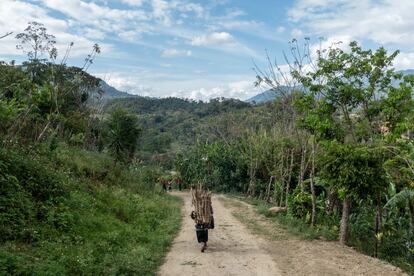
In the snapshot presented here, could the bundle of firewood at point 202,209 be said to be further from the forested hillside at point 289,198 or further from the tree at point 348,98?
the tree at point 348,98

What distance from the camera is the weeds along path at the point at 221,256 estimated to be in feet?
29.9

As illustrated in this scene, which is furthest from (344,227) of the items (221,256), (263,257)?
(221,256)

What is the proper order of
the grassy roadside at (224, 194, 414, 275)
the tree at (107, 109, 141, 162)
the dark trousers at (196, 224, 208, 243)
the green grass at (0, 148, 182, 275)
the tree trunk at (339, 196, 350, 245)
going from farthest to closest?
the tree at (107, 109, 141, 162) < the grassy roadside at (224, 194, 414, 275) < the tree trunk at (339, 196, 350, 245) < the dark trousers at (196, 224, 208, 243) < the green grass at (0, 148, 182, 275)

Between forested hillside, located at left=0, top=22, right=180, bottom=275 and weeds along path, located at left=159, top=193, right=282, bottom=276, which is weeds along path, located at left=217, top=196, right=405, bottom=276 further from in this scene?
forested hillside, located at left=0, top=22, right=180, bottom=275

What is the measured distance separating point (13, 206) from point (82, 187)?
5.33 meters

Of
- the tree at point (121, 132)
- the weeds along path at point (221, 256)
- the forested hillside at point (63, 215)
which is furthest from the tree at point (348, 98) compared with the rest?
the tree at point (121, 132)

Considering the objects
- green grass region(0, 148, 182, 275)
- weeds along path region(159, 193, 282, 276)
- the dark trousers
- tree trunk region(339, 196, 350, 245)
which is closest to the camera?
green grass region(0, 148, 182, 275)

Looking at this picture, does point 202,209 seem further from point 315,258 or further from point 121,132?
point 121,132

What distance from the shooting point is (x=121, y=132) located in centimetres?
2847

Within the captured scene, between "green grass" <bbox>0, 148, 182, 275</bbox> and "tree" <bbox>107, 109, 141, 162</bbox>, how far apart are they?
389 inches

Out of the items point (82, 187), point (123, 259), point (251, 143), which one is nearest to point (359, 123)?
point (123, 259)

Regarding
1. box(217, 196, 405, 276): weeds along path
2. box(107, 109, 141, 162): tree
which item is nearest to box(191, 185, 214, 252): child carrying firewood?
box(217, 196, 405, 276): weeds along path

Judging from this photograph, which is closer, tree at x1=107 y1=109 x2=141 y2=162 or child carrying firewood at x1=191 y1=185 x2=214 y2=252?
child carrying firewood at x1=191 y1=185 x2=214 y2=252

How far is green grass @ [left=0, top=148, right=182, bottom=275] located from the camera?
760 cm
